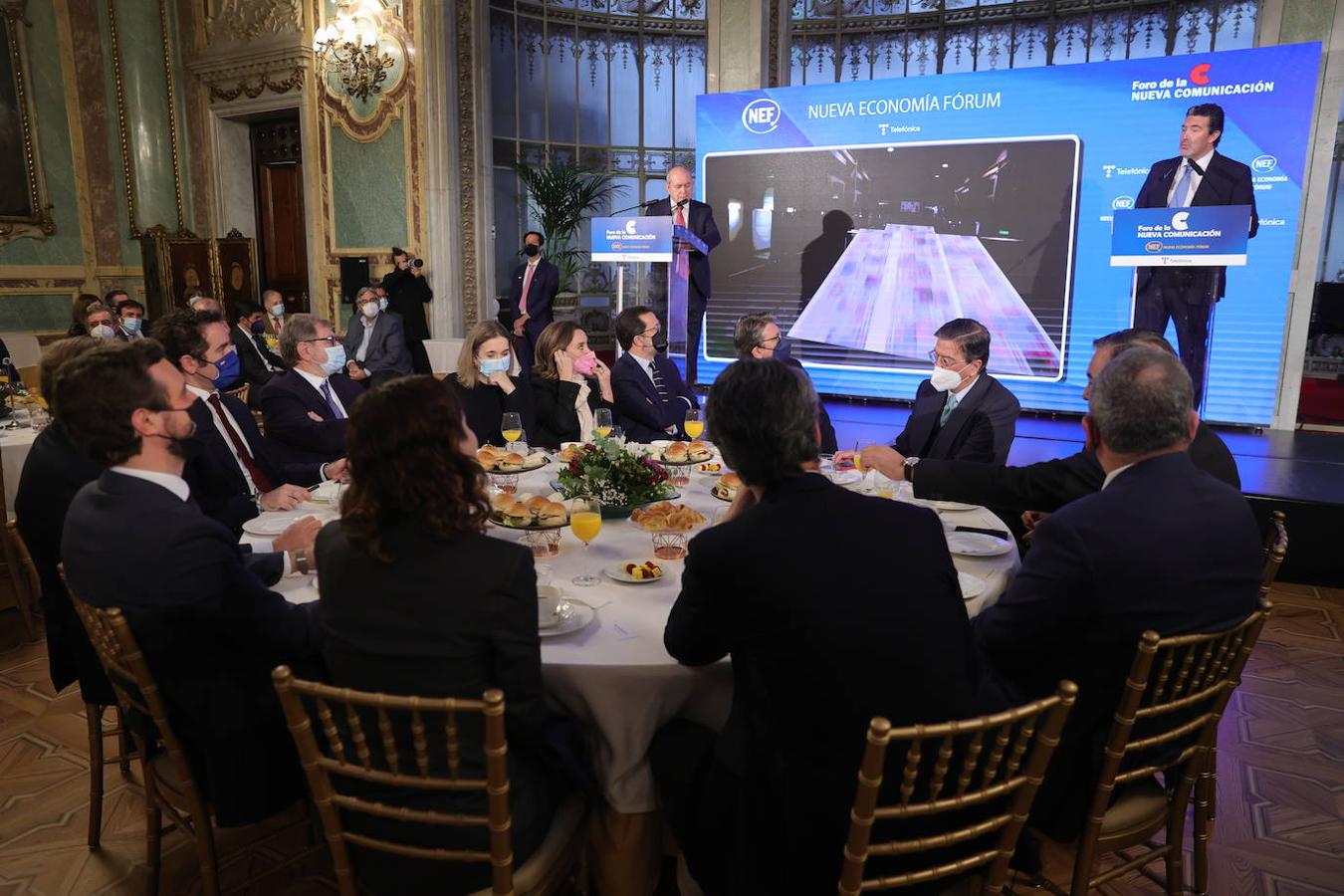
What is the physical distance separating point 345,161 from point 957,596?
10039 millimetres

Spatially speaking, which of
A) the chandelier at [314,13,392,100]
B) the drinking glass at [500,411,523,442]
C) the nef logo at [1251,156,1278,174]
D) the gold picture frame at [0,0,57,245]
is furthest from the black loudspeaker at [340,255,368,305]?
the nef logo at [1251,156,1278,174]

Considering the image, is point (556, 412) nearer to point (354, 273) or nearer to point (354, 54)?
point (354, 273)

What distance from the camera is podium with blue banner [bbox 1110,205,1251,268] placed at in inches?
220

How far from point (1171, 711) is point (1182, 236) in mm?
4842

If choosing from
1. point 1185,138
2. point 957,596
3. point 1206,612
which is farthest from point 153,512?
point 1185,138

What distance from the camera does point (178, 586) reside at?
1.79m

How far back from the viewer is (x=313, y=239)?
→ 1039cm

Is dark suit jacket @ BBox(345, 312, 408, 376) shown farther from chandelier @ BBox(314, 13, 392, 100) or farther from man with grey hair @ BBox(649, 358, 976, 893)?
man with grey hair @ BBox(649, 358, 976, 893)

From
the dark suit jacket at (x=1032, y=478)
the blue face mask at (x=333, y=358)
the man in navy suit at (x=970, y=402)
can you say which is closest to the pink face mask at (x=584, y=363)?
the blue face mask at (x=333, y=358)

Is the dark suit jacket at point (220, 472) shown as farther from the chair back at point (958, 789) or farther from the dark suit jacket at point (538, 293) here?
the dark suit jacket at point (538, 293)

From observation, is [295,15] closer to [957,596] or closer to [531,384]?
[531,384]

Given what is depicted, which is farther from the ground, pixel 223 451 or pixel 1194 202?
pixel 1194 202

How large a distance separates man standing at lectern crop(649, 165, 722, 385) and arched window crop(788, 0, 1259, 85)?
4.35 m

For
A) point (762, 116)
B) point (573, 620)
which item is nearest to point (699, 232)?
point (762, 116)
